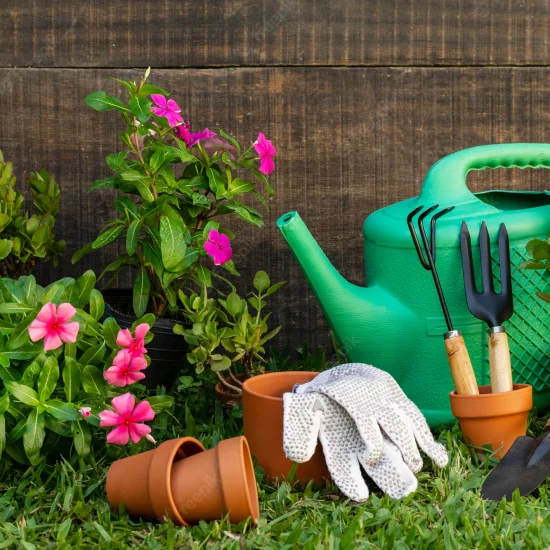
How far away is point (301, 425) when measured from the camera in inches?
55.1

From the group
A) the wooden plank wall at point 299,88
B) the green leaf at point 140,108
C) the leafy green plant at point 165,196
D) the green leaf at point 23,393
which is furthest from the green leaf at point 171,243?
the wooden plank wall at point 299,88

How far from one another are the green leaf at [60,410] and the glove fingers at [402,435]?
549 mm

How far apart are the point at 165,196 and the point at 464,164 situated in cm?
66

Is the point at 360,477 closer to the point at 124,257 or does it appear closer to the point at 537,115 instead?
the point at 124,257

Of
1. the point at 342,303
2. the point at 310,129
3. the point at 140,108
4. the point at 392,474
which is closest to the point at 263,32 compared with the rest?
the point at 310,129

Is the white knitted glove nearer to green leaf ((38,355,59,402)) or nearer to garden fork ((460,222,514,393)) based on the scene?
garden fork ((460,222,514,393))

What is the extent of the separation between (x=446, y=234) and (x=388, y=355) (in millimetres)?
284

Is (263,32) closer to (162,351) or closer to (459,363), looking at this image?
(162,351)

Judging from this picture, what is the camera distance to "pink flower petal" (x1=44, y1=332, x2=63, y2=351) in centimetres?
139

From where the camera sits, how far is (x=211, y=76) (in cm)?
219

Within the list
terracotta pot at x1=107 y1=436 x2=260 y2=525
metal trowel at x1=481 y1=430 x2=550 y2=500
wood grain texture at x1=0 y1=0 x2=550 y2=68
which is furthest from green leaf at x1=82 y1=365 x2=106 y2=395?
wood grain texture at x1=0 y1=0 x2=550 y2=68

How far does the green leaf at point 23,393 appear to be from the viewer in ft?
4.66

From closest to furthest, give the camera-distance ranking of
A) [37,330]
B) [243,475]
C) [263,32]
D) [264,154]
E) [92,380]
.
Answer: [243,475] < [37,330] < [92,380] < [264,154] < [263,32]

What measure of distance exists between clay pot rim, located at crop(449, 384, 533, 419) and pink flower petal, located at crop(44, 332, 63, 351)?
74 cm
